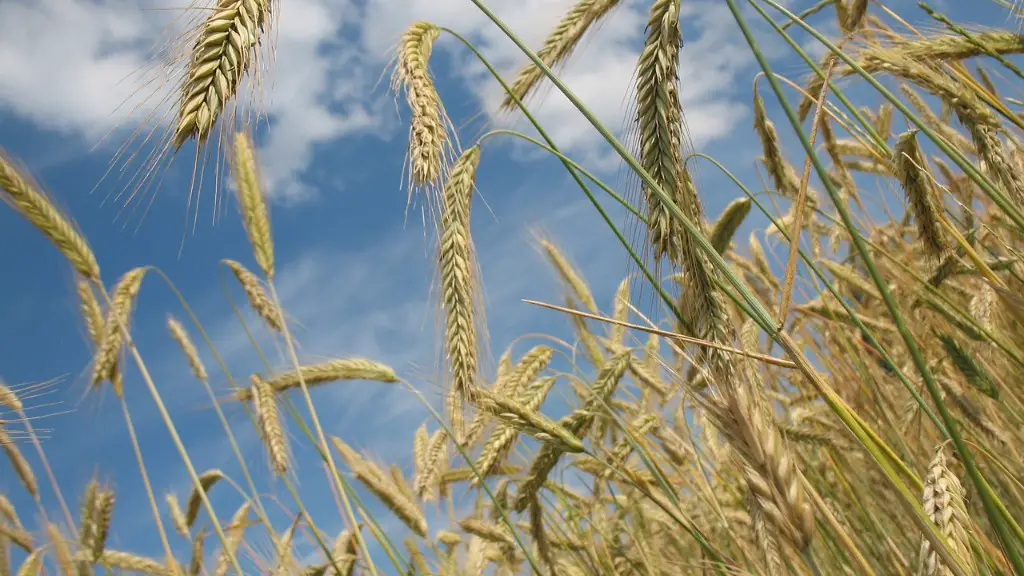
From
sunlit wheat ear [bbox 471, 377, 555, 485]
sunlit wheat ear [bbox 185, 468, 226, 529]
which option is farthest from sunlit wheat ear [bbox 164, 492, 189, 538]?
sunlit wheat ear [bbox 471, 377, 555, 485]

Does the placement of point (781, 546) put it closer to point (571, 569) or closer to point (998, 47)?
point (998, 47)

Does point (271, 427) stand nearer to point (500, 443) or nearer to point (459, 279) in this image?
point (500, 443)

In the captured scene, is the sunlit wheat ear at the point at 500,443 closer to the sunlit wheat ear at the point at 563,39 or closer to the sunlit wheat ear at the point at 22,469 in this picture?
the sunlit wheat ear at the point at 563,39

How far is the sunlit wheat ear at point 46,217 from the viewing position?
2.89m

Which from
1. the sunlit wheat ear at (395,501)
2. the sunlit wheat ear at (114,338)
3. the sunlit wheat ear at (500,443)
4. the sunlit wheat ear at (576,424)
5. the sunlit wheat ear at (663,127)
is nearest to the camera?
the sunlit wheat ear at (663,127)

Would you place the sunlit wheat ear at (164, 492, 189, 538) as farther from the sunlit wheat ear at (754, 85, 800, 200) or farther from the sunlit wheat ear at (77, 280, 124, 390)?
the sunlit wheat ear at (754, 85, 800, 200)

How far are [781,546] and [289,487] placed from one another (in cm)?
220

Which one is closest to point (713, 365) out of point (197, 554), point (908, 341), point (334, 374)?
point (908, 341)

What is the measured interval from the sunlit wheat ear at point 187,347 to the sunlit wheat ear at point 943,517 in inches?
137

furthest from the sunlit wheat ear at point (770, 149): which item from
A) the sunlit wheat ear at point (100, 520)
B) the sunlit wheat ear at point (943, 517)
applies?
the sunlit wheat ear at point (100, 520)

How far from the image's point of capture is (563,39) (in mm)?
1982

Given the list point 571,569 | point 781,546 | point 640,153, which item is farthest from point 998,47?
point 571,569

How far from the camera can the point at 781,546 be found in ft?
4.56

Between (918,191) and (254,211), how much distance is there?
7.98 feet
